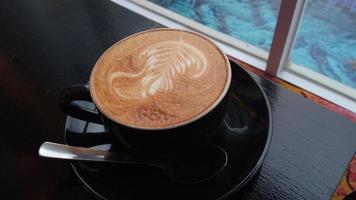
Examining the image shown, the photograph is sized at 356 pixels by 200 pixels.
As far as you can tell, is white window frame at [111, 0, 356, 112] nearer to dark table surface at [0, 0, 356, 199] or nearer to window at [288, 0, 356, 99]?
window at [288, 0, 356, 99]

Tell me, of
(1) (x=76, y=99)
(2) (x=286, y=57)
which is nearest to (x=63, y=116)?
(1) (x=76, y=99)

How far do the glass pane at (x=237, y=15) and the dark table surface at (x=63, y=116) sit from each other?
58cm

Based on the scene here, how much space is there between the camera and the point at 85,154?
40 centimetres

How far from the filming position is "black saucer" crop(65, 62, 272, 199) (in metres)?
0.39

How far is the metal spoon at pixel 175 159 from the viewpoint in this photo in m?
0.39

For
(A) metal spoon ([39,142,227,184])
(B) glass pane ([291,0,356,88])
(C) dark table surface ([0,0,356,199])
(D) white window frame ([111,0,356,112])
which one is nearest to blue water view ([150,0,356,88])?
(B) glass pane ([291,0,356,88])

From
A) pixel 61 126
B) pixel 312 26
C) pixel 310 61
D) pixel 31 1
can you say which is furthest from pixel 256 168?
pixel 312 26

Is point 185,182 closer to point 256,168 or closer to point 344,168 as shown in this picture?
point 256,168

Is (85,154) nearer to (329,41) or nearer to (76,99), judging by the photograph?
(76,99)

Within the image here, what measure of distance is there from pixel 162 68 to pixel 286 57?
570 mm

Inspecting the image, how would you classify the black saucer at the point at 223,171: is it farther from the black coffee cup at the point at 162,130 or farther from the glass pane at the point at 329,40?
the glass pane at the point at 329,40

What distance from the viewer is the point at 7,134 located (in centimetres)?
51

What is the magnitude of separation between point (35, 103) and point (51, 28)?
207mm

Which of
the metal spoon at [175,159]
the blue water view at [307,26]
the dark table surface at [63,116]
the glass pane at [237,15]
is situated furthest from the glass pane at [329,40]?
the metal spoon at [175,159]
